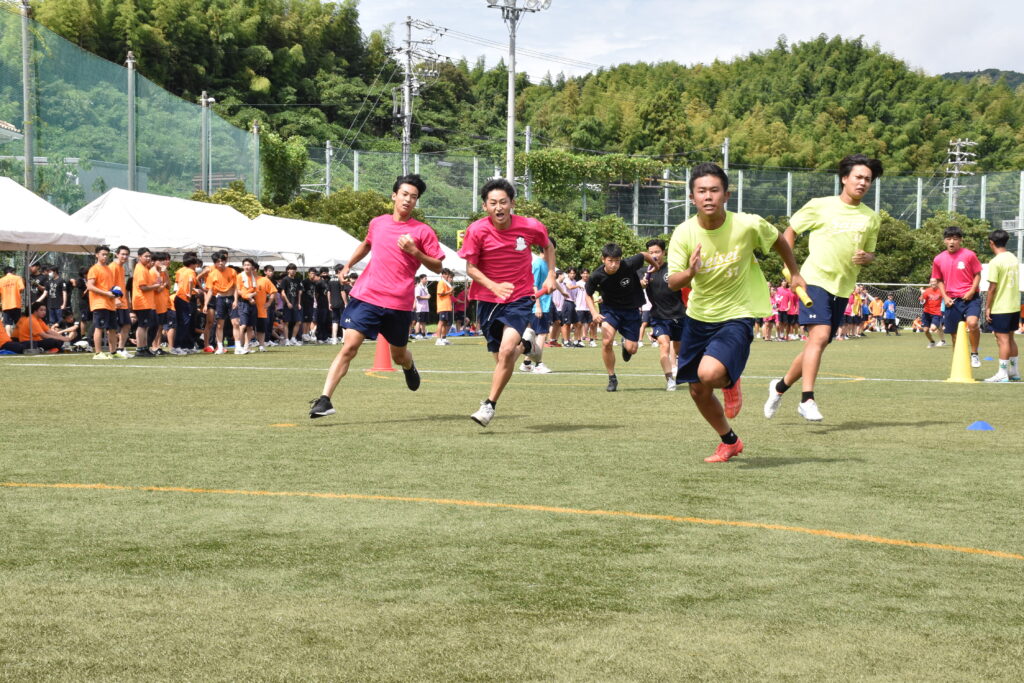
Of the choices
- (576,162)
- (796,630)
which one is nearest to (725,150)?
(576,162)

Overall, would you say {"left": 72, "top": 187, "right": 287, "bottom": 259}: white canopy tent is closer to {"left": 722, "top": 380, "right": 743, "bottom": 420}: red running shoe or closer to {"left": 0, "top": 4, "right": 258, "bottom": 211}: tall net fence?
{"left": 0, "top": 4, "right": 258, "bottom": 211}: tall net fence

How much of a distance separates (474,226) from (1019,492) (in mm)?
4794

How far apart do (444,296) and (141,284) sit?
1018 cm

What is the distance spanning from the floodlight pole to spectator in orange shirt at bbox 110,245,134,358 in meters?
7.10

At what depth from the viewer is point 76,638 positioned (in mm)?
3723

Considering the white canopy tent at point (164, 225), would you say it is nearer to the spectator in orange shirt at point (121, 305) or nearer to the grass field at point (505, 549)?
the spectator in orange shirt at point (121, 305)

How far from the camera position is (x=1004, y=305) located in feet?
52.7

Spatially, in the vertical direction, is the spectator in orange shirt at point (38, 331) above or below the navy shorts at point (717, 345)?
Result: below

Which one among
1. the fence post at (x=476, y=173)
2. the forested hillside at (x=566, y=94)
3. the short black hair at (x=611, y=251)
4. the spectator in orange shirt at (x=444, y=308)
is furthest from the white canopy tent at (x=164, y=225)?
the forested hillside at (x=566, y=94)

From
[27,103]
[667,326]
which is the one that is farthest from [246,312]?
[667,326]

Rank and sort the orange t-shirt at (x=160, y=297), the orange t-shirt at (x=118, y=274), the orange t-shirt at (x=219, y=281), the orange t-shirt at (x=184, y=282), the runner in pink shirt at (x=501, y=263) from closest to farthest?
the runner in pink shirt at (x=501, y=263) < the orange t-shirt at (x=118, y=274) < the orange t-shirt at (x=160, y=297) < the orange t-shirt at (x=184, y=282) < the orange t-shirt at (x=219, y=281)

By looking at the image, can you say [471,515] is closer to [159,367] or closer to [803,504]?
[803,504]

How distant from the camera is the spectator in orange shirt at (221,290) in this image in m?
23.0

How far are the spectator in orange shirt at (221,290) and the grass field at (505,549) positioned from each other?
500 inches
